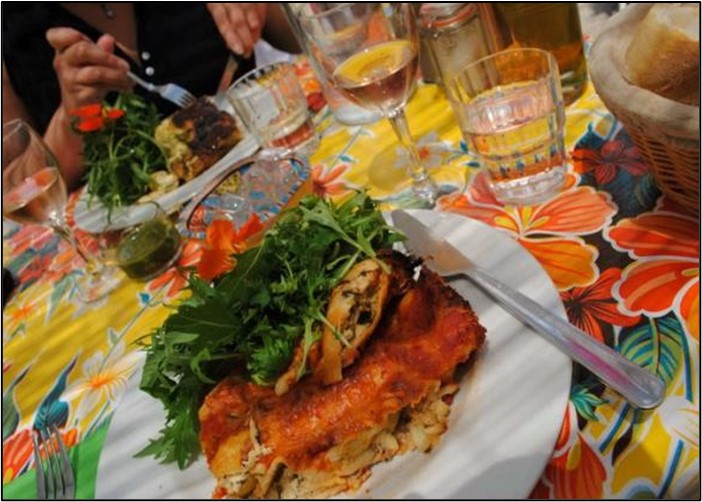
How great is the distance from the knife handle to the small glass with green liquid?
2.65 feet

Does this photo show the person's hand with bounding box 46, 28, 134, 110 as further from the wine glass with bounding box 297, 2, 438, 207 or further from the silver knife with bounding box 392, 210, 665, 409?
the silver knife with bounding box 392, 210, 665, 409

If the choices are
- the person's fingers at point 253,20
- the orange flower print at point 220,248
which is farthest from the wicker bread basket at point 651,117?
the person's fingers at point 253,20

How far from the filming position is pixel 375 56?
1088 millimetres

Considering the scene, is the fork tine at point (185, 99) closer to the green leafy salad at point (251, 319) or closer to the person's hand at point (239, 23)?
the person's hand at point (239, 23)

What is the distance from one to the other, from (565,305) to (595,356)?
0.17m

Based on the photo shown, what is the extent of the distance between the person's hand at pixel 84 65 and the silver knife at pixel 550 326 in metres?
1.39

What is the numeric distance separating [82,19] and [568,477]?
8.35 feet

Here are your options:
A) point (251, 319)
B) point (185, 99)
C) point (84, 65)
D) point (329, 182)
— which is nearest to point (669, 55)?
point (251, 319)

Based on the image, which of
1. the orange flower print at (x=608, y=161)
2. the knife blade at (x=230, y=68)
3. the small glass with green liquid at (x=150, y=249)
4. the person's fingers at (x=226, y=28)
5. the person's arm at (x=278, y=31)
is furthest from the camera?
the person's arm at (x=278, y=31)

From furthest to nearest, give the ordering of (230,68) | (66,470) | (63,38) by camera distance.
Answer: (230,68)
(63,38)
(66,470)

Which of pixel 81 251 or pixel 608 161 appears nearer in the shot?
pixel 608 161

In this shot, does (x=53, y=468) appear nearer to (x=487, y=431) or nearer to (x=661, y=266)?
(x=487, y=431)

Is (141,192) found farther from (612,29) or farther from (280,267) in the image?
(612,29)

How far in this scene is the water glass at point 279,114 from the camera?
1.45 metres
